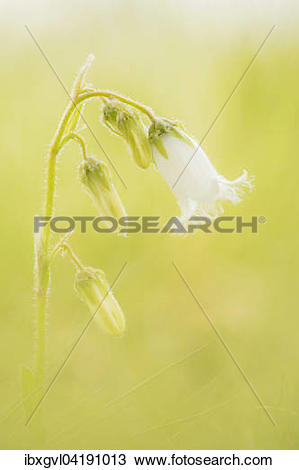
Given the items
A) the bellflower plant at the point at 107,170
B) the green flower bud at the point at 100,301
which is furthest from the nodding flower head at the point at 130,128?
the green flower bud at the point at 100,301

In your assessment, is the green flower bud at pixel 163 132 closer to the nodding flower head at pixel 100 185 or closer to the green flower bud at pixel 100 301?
the nodding flower head at pixel 100 185

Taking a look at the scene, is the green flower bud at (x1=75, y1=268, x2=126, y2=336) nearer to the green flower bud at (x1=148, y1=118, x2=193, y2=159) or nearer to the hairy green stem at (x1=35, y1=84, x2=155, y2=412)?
the hairy green stem at (x1=35, y1=84, x2=155, y2=412)

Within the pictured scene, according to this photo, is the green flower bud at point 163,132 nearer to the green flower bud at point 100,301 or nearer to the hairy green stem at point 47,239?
the hairy green stem at point 47,239

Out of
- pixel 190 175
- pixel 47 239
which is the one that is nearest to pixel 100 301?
pixel 47 239

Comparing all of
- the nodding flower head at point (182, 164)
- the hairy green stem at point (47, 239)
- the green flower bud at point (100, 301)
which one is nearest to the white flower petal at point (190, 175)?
the nodding flower head at point (182, 164)

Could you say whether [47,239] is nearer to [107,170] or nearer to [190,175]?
[107,170]

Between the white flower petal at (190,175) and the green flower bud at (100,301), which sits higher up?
the white flower petal at (190,175)
